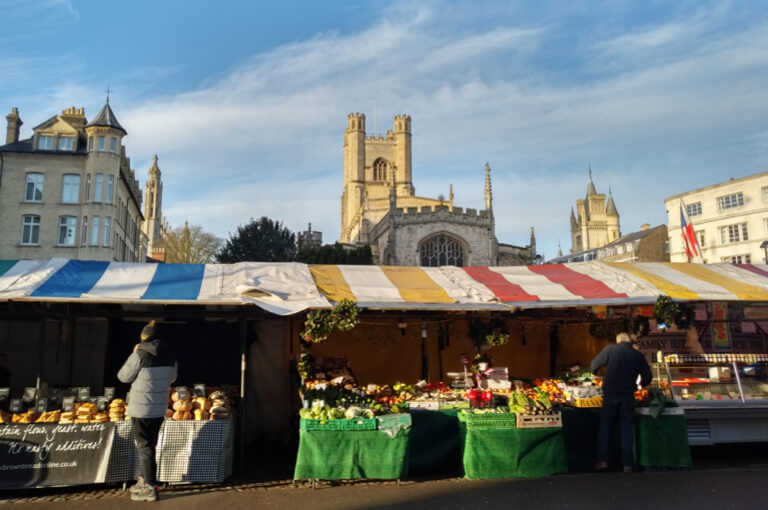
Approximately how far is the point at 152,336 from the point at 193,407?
1233mm

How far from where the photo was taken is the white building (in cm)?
4009

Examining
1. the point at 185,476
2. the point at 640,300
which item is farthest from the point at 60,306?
the point at 640,300

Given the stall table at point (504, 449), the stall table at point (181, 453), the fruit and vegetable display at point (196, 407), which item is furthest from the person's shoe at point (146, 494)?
the stall table at point (504, 449)

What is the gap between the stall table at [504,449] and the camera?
20.4 feet

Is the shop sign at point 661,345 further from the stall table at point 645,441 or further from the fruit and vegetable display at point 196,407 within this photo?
the fruit and vegetable display at point 196,407

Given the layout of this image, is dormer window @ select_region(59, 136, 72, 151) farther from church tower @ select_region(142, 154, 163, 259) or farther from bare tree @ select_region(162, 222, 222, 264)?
church tower @ select_region(142, 154, 163, 259)

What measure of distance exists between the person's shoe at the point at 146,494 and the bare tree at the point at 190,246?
35.1 m

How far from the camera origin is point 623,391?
21.5 feet

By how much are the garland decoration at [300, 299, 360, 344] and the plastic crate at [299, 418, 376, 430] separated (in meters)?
1.12

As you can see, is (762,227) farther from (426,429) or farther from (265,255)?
(426,429)

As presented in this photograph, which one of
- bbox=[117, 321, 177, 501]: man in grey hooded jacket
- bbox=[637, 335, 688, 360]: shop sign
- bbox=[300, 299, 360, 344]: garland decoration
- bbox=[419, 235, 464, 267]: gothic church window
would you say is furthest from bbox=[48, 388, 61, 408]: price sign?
bbox=[419, 235, 464, 267]: gothic church window

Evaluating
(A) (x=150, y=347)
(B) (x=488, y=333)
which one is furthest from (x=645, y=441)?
(A) (x=150, y=347)

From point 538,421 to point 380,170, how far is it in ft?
219

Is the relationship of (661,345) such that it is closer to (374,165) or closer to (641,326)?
(641,326)
